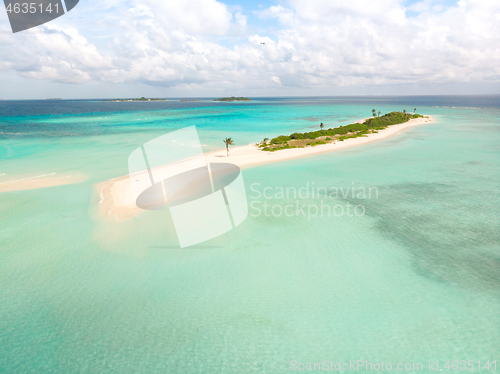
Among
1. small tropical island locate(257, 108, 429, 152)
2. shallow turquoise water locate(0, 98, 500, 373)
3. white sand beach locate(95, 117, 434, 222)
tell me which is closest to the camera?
shallow turquoise water locate(0, 98, 500, 373)

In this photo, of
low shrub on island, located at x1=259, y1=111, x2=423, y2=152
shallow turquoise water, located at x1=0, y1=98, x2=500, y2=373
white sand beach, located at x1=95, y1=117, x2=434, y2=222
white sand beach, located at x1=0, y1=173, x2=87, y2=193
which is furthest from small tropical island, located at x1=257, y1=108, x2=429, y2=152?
white sand beach, located at x1=0, y1=173, x2=87, y2=193

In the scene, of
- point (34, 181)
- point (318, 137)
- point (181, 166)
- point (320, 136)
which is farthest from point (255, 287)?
point (320, 136)

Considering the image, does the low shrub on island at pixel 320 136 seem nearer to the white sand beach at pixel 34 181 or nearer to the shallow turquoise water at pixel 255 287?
the shallow turquoise water at pixel 255 287

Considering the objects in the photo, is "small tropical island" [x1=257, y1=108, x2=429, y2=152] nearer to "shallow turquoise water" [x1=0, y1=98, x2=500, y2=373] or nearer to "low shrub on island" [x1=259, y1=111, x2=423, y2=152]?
"low shrub on island" [x1=259, y1=111, x2=423, y2=152]

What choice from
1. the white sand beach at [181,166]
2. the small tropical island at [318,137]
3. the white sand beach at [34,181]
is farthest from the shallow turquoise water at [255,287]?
the small tropical island at [318,137]

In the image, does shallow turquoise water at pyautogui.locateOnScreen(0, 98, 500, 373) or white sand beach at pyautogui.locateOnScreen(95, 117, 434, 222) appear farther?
white sand beach at pyautogui.locateOnScreen(95, 117, 434, 222)

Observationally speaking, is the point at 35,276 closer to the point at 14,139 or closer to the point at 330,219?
the point at 330,219

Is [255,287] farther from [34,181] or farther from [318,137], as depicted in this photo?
[318,137]

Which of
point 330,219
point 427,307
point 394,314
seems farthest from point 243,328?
point 330,219
